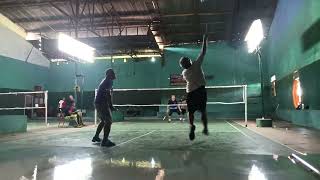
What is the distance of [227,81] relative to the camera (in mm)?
22000

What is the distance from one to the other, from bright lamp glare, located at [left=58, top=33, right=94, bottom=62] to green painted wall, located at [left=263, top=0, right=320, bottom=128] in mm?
9601

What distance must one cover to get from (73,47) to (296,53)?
33.4 feet

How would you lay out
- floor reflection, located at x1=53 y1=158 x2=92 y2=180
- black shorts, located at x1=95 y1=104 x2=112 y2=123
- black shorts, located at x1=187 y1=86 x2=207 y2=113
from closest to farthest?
1. floor reflection, located at x1=53 y1=158 x2=92 y2=180
2. black shorts, located at x1=187 y1=86 x2=207 y2=113
3. black shorts, located at x1=95 y1=104 x2=112 y2=123

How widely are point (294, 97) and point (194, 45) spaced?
32.5 feet

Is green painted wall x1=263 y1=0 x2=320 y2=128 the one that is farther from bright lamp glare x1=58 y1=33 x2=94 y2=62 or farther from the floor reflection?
bright lamp glare x1=58 y1=33 x2=94 y2=62

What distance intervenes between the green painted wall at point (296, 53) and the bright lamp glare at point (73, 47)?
9.60 metres

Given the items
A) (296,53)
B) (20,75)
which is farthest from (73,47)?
(296,53)

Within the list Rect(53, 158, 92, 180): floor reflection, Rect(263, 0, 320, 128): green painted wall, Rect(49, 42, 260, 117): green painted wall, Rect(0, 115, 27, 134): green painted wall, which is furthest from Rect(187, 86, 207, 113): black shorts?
Rect(49, 42, 260, 117): green painted wall

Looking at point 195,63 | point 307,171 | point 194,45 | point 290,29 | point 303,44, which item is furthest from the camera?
point 194,45

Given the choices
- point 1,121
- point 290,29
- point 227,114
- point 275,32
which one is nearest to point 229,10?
point 275,32

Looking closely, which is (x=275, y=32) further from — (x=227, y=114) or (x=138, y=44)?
(x=138, y=44)

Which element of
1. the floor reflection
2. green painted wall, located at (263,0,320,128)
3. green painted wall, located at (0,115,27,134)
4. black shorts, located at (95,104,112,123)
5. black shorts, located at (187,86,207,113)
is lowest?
the floor reflection

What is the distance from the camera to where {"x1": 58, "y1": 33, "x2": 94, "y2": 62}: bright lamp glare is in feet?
54.0

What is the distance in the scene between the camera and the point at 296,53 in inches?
501
